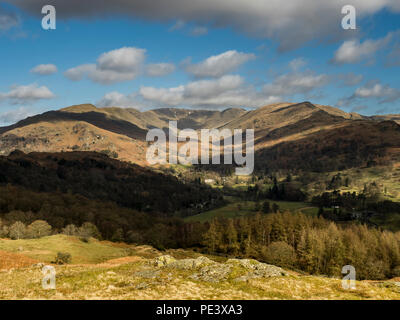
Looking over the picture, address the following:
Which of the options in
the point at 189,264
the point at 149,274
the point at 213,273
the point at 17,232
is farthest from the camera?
the point at 17,232

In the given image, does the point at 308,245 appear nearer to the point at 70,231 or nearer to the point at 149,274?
the point at 149,274

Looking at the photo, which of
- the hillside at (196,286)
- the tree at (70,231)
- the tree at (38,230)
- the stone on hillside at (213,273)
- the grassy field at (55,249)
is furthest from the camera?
the tree at (70,231)

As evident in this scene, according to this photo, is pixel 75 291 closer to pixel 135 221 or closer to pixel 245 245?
pixel 245 245

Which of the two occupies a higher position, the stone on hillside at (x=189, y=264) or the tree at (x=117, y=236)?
the stone on hillside at (x=189, y=264)

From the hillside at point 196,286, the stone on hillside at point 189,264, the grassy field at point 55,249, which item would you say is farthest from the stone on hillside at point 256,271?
the grassy field at point 55,249

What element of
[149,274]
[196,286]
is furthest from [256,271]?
[149,274]

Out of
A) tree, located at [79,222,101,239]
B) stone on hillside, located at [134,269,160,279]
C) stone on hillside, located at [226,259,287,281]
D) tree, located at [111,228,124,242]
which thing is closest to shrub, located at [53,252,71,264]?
stone on hillside, located at [134,269,160,279]

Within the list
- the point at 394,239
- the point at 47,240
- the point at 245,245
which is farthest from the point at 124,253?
the point at 394,239

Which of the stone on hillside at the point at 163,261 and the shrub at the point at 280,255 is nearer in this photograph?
the stone on hillside at the point at 163,261

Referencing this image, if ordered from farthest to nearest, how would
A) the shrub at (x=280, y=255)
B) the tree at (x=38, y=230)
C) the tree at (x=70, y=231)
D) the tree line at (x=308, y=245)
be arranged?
1. the tree at (x=70, y=231)
2. the tree at (x=38, y=230)
3. the shrub at (x=280, y=255)
4. the tree line at (x=308, y=245)

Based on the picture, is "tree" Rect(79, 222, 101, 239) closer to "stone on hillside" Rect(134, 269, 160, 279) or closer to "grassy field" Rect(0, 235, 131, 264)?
"grassy field" Rect(0, 235, 131, 264)

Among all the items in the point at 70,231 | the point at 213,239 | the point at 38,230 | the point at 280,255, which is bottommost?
the point at 213,239

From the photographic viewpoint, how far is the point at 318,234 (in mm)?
112625

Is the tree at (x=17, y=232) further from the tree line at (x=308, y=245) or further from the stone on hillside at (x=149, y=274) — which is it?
the stone on hillside at (x=149, y=274)
